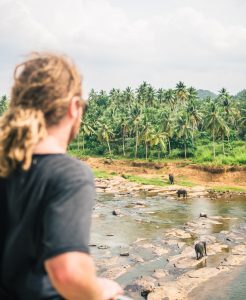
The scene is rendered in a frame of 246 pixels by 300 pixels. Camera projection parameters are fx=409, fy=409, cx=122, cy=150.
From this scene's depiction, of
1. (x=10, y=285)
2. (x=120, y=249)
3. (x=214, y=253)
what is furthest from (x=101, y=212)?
(x=10, y=285)

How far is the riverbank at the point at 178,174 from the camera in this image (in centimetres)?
5134

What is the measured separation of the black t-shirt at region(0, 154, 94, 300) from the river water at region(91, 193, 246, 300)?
51.0 ft

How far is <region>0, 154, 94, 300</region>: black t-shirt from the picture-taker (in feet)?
5.77

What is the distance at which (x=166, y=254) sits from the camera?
2306 centimetres

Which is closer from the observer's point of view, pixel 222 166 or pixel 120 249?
pixel 120 249

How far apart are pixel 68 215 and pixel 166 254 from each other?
72.8ft

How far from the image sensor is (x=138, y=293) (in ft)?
55.4

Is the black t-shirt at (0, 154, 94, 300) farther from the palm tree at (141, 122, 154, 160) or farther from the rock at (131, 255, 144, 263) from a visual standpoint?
the palm tree at (141, 122, 154, 160)

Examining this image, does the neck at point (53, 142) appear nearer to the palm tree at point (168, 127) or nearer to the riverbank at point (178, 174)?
the riverbank at point (178, 174)

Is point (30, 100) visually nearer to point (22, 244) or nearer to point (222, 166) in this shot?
point (22, 244)

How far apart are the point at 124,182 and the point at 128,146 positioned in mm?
23868

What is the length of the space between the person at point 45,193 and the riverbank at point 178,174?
156 ft

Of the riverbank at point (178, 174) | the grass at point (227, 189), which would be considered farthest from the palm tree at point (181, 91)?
the grass at point (227, 189)

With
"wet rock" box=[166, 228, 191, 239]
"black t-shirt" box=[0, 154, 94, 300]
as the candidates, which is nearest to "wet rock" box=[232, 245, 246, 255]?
"wet rock" box=[166, 228, 191, 239]
